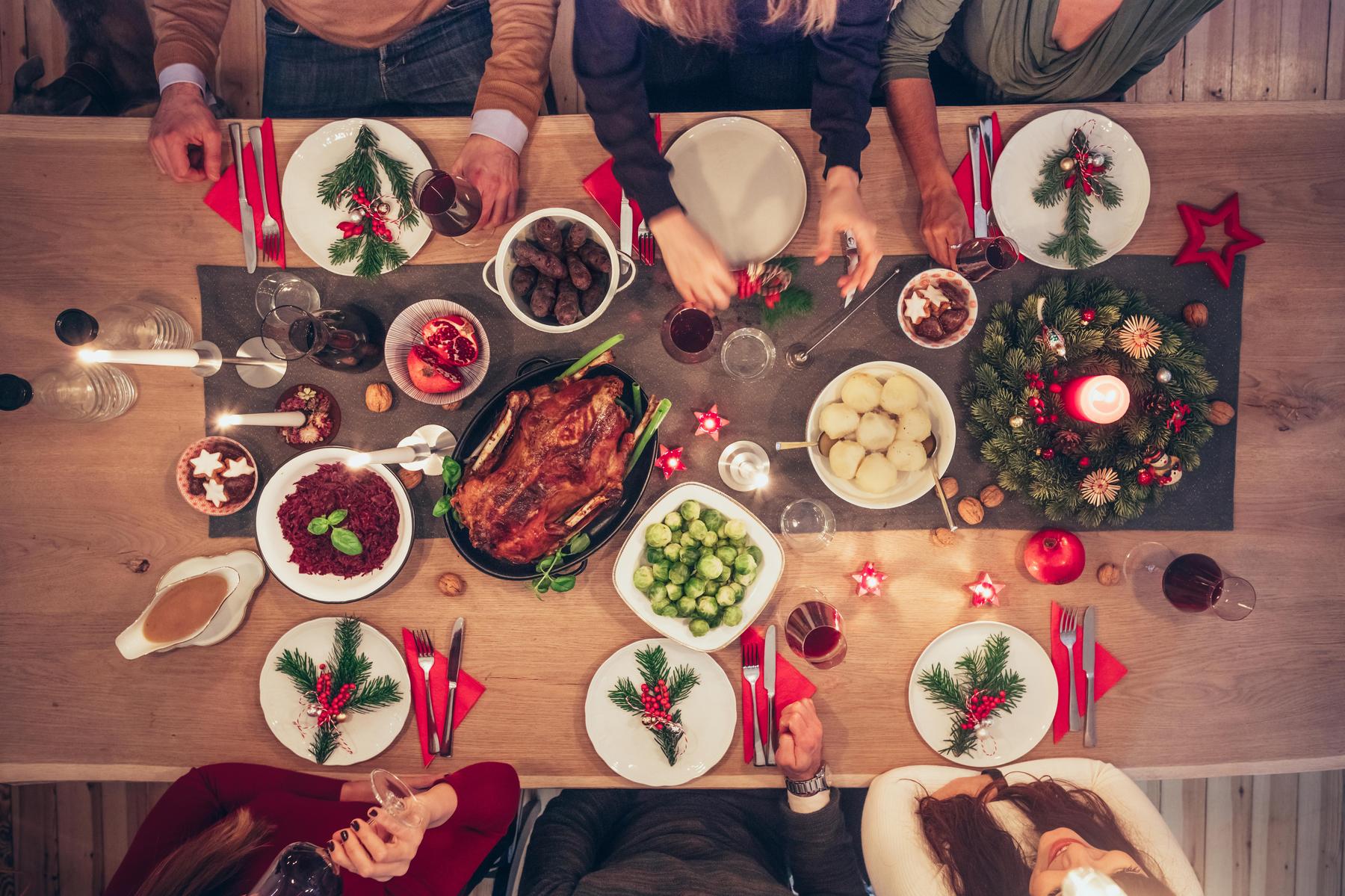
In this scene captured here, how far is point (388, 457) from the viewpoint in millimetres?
1587

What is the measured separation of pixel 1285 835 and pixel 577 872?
3071 mm

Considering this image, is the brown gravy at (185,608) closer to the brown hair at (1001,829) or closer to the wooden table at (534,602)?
the wooden table at (534,602)

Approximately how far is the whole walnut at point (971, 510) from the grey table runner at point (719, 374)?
0.04 metres

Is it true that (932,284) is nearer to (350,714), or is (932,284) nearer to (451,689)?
(451,689)

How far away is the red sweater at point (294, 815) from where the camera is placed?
1.78 metres

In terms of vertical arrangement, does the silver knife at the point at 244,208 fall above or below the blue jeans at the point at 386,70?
below

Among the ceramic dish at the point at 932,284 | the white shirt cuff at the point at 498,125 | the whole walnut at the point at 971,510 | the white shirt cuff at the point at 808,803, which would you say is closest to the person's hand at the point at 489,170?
the white shirt cuff at the point at 498,125

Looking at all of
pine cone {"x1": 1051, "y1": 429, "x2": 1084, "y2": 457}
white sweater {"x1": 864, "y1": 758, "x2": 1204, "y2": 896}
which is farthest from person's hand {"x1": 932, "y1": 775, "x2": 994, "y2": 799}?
pine cone {"x1": 1051, "y1": 429, "x2": 1084, "y2": 457}

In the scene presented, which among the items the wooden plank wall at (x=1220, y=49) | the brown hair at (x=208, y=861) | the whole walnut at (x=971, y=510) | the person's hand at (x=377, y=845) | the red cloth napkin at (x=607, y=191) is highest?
the wooden plank wall at (x=1220, y=49)

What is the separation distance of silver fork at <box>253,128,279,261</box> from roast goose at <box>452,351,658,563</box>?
0.81m

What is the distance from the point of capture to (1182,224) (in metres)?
1.80

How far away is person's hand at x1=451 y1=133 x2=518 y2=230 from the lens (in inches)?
67.6

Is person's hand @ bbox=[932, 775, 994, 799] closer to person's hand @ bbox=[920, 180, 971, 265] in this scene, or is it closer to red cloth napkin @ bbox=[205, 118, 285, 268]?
person's hand @ bbox=[920, 180, 971, 265]

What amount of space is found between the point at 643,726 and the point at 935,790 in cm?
84
